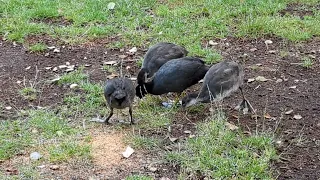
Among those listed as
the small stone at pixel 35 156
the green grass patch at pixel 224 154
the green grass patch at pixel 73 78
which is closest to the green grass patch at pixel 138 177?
the green grass patch at pixel 224 154

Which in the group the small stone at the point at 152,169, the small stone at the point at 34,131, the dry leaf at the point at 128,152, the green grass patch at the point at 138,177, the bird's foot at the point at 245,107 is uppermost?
the small stone at the point at 34,131

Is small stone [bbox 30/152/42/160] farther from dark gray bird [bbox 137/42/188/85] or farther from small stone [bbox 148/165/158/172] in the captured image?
dark gray bird [bbox 137/42/188/85]

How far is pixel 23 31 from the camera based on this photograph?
28.2 ft

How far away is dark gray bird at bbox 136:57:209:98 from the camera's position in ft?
21.4

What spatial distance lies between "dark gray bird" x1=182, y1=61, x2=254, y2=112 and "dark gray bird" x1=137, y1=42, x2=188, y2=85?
801mm

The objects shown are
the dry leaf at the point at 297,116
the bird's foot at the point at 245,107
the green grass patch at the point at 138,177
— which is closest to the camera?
the green grass patch at the point at 138,177

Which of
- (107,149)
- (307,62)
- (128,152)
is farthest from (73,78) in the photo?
(307,62)

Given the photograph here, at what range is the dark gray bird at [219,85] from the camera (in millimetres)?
6223

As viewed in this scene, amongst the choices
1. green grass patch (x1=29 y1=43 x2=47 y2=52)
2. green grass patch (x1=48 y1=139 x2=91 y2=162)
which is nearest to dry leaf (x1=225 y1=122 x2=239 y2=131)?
green grass patch (x1=48 y1=139 x2=91 y2=162)

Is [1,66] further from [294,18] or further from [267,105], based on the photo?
[294,18]

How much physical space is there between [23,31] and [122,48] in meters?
1.60

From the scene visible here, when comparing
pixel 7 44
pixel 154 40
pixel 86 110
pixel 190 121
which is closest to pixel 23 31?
pixel 7 44

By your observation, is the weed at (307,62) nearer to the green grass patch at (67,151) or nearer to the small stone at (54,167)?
the green grass patch at (67,151)

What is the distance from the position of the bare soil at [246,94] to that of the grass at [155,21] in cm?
26
